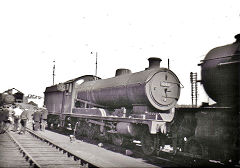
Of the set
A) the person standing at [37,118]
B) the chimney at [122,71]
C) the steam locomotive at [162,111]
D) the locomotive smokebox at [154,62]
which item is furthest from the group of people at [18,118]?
the locomotive smokebox at [154,62]

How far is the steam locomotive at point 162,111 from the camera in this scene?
6.83 metres

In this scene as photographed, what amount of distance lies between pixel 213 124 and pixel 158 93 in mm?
3290

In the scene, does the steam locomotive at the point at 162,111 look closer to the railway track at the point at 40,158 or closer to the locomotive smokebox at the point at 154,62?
the locomotive smokebox at the point at 154,62

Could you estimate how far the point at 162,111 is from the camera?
1037cm

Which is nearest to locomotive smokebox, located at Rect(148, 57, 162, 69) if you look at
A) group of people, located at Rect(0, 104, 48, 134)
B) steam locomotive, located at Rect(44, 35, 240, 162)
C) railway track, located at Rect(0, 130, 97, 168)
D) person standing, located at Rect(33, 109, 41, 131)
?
steam locomotive, located at Rect(44, 35, 240, 162)

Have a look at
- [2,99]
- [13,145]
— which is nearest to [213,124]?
[13,145]

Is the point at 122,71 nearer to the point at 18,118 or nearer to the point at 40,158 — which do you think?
the point at 40,158

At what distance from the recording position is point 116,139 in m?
11.7

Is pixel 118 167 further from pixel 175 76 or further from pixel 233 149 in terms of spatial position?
pixel 175 76

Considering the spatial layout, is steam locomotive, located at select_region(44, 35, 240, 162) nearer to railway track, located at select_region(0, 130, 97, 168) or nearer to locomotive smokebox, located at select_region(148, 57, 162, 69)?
locomotive smokebox, located at select_region(148, 57, 162, 69)

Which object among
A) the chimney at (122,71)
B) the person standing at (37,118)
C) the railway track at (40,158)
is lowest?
the railway track at (40,158)

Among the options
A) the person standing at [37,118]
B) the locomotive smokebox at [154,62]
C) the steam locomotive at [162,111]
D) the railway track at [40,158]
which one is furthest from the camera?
the person standing at [37,118]

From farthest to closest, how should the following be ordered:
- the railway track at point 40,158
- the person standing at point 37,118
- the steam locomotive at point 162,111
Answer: the person standing at point 37,118 < the railway track at point 40,158 < the steam locomotive at point 162,111

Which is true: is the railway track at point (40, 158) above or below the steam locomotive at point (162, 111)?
below
